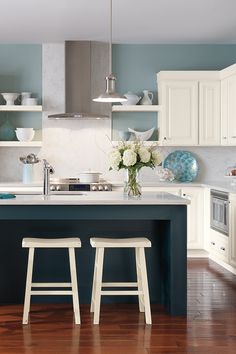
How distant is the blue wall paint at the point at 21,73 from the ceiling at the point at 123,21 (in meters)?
0.20

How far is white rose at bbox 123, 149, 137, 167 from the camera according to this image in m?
5.57

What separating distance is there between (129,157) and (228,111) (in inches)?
120

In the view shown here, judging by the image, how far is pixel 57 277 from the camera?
5.73 meters

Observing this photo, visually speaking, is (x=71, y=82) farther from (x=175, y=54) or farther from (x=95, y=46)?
(x=175, y=54)

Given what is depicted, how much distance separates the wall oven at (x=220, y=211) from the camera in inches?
290

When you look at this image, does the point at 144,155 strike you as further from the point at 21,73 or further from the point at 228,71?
the point at 21,73

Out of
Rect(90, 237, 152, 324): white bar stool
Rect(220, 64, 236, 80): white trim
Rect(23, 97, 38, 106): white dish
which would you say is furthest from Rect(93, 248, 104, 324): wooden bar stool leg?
Rect(23, 97, 38, 106): white dish

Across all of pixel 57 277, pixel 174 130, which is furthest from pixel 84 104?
pixel 57 277

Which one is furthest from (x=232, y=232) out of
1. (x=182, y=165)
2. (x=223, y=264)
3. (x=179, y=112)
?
(x=179, y=112)

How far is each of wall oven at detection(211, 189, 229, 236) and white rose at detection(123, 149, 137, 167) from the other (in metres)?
2.04

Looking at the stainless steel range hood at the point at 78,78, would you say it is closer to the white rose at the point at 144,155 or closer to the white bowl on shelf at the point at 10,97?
the white bowl on shelf at the point at 10,97

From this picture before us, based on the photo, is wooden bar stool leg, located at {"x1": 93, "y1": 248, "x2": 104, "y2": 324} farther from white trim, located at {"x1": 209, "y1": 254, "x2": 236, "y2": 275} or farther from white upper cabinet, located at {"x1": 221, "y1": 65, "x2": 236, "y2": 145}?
white upper cabinet, located at {"x1": 221, "y1": 65, "x2": 236, "y2": 145}

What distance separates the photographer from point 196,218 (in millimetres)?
8375

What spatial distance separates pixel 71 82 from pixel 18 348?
475 centimetres
